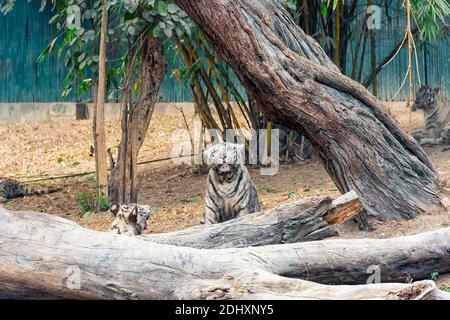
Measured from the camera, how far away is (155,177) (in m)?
10.6

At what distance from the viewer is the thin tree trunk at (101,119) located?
313 inches

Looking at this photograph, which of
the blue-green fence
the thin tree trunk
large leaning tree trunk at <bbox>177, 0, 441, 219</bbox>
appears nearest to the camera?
large leaning tree trunk at <bbox>177, 0, 441, 219</bbox>

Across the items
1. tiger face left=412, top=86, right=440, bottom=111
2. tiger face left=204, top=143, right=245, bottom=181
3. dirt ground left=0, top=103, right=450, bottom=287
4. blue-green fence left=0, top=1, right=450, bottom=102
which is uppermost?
blue-green fence left=0, top=1, right=450, bottom=102

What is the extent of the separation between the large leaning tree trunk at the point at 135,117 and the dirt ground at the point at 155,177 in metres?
0.40

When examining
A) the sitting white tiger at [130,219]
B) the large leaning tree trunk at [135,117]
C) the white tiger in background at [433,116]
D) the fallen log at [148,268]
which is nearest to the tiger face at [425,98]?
the white tiger in background at [433,116]

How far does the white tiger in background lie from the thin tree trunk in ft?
14.9

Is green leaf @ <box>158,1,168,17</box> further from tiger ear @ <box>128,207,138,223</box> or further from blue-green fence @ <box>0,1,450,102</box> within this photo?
blue-green fence @ <box>0,1,450,102</box>

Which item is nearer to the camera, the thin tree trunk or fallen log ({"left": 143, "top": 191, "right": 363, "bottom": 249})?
fallen log ({"left": 143, "top": 191, "right": 363, "bottom": 249})

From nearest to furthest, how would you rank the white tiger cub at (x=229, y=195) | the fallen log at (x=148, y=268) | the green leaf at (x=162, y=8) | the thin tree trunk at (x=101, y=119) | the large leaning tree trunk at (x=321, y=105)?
the fallen log at (x=148, y=268)
the large leaning tree trunk at (x=321, y=105)
the white tiger cub at (x=229, y=195)
the green leaf at (x=162, y=8)
the thin tree trunk at (x=101, y=119)

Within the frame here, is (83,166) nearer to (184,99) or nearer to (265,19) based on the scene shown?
(184,99)

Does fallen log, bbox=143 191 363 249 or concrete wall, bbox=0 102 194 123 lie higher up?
concrete wall, bbox=0 102 194 123

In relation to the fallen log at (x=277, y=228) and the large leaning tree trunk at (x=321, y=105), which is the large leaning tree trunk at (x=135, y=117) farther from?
the fallen log at (x=277, y=228)

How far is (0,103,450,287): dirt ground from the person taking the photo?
7426 millimetres

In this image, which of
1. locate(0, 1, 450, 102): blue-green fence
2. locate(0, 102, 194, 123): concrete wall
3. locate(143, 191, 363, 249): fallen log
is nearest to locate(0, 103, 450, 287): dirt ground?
locate(0, 102, 194, 123): concrete wall
